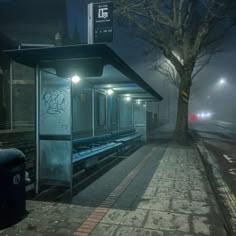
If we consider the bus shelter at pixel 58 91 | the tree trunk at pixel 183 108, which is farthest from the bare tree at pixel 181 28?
the bus shelter at pixel 58 91

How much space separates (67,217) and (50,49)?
2.75 m

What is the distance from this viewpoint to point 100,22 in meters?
8.45

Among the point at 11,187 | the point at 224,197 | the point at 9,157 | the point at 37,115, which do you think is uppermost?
the point at 37,115

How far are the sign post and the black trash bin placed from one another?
16.3 feet

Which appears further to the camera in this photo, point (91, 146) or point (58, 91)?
point (91, 146)

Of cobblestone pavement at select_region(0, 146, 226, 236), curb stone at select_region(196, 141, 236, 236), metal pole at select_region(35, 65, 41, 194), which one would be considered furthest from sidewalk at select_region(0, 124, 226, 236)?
metal pole at select_region(35, 65, 41, 194)

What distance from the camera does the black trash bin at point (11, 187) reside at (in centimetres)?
404

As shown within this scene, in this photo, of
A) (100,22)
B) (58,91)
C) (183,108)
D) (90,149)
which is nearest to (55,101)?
(58,91)

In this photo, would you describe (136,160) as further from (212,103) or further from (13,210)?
(212,103)

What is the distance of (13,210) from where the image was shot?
4.20 m

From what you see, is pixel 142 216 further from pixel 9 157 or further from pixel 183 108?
pixel 183 108

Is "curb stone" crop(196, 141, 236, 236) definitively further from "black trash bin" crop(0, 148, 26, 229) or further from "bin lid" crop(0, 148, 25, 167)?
"bin lid" crop(0, 148, 25, 167)

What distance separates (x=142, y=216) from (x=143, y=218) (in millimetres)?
90

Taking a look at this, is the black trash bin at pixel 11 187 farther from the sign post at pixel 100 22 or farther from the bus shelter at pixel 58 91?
the sign post at pixel 100 22
